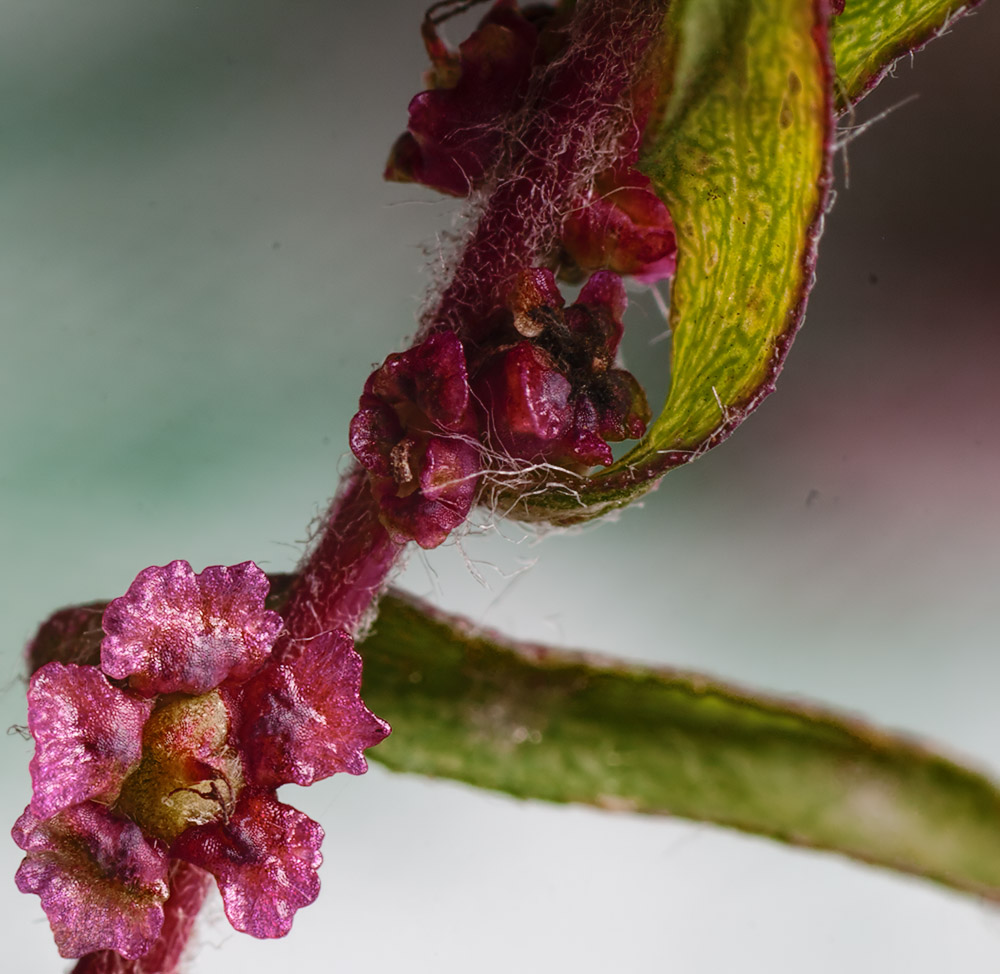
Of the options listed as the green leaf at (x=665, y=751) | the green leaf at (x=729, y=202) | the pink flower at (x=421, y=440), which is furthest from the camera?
the green leaf at (x=665, y=751)

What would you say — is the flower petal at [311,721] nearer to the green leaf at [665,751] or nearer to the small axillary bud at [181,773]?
the small axillary bud at [181,773]

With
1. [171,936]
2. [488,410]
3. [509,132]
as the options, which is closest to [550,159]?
[509,132]

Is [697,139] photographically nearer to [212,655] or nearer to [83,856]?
[212,655]

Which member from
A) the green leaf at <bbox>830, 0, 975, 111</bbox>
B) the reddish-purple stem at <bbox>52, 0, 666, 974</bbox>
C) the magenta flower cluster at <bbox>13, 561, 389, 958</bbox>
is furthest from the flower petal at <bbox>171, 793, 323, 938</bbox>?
the green leaf at <bbox>830, 0, 975, 111</bbox>

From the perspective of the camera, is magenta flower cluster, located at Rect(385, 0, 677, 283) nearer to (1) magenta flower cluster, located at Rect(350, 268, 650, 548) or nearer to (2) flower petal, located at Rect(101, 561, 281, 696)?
(1) magenta flower cluster, located at Rect(350, 268, 650, 548)

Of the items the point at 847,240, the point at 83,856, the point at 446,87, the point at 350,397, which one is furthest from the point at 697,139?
the point at 847,240

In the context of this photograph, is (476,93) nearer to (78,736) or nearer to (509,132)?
(509,132)

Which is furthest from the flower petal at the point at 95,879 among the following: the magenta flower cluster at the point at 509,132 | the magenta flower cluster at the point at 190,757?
the magenta flower cluster at the point at 509,132
